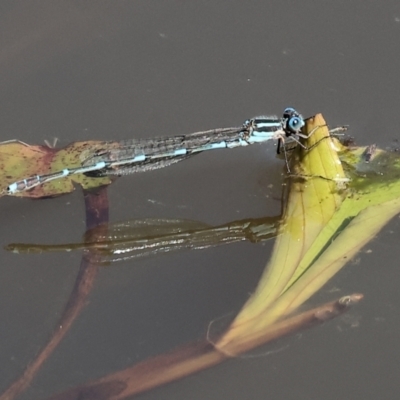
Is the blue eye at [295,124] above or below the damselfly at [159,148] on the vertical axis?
below

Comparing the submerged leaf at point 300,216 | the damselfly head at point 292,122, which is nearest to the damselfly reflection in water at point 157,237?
the submerged leaf at point 300,216

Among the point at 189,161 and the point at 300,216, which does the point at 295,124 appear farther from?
the point at 189,161

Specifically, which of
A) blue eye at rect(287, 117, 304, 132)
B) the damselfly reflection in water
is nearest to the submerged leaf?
blue eye at rect(287, 117, 304, 132)

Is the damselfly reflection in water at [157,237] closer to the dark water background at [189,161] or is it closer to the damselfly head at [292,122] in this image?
the dark water background at [189,161]

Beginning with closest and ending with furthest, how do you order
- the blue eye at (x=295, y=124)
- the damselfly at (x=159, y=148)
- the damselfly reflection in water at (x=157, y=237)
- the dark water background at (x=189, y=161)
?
1. the dark water background at (x=189, y=161)
2. the blue eye at (x=295, y=124)
3. the damselfly reflection in water at (x=157, y=237)
4. the damselfly at (x=159, y=148)

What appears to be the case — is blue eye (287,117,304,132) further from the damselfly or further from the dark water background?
the dark water background

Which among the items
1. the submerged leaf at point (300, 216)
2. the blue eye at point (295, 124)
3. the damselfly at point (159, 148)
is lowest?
the submerged leaf at point (300, 216)
